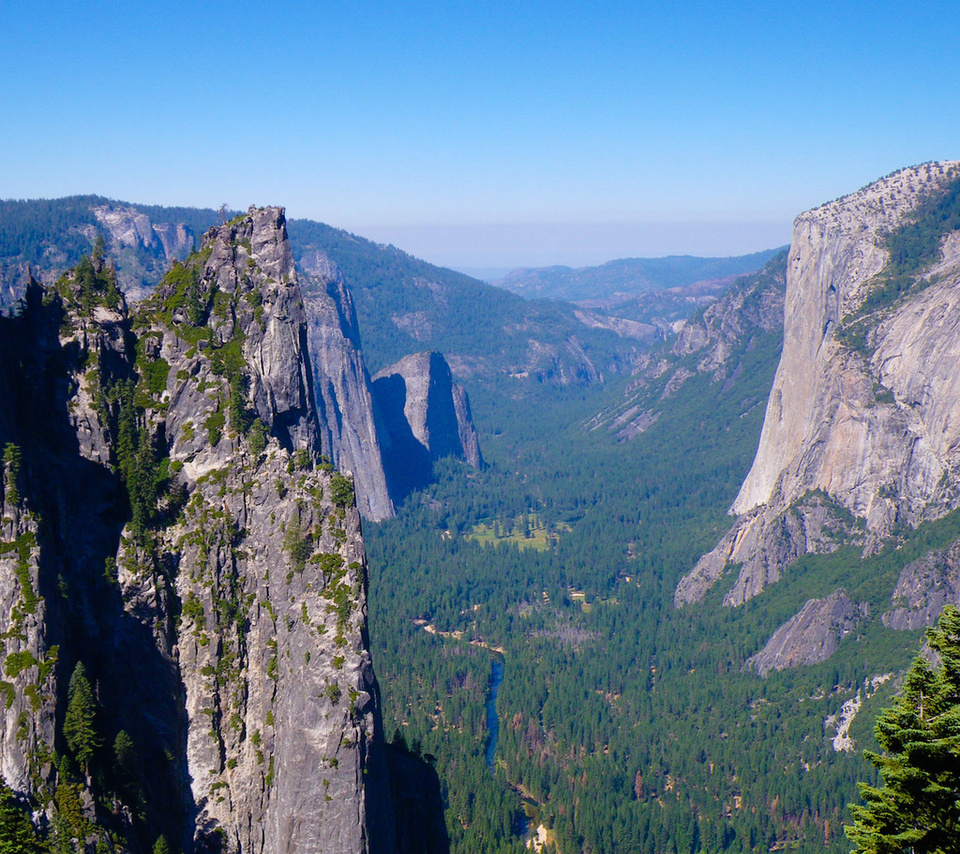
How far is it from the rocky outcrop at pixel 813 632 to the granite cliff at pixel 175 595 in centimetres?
7564

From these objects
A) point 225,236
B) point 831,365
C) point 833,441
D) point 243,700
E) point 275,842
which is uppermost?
point 225,236

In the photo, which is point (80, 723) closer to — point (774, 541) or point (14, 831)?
point (14, 831)

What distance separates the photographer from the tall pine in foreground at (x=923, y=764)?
89.2 ft

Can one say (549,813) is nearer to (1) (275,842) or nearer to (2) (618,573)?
(1) (275,842)

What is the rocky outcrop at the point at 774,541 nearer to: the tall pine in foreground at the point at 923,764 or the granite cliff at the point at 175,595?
the granite cliff at the point at 175,595

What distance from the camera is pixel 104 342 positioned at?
73500 mm

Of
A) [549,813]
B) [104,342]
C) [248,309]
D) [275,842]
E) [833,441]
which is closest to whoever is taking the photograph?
[275,842]

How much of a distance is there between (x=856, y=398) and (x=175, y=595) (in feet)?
382

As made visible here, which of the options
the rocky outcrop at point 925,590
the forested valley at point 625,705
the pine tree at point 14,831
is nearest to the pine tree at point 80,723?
the pine tree at point 14,831

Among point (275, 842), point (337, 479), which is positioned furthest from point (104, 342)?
point (275, 842)

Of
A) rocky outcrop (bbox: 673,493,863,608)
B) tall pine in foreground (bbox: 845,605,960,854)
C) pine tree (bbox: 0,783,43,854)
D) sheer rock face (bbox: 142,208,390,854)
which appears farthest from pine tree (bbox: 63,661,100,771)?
rocky outcrop (bbox: 673,493,863,608)

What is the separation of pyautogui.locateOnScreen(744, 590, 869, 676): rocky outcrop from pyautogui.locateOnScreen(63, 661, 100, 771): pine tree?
103 metres

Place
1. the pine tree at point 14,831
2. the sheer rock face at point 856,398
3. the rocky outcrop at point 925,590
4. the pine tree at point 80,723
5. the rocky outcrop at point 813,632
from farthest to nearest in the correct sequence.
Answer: the sheer rock face at point 856,398 → the rocky outcrop at point 813,632 → the rocky outcrop at point 925,590 → the pine tree at point 80,723 → the pine tree at point 14,831

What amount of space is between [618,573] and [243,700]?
423 ft
